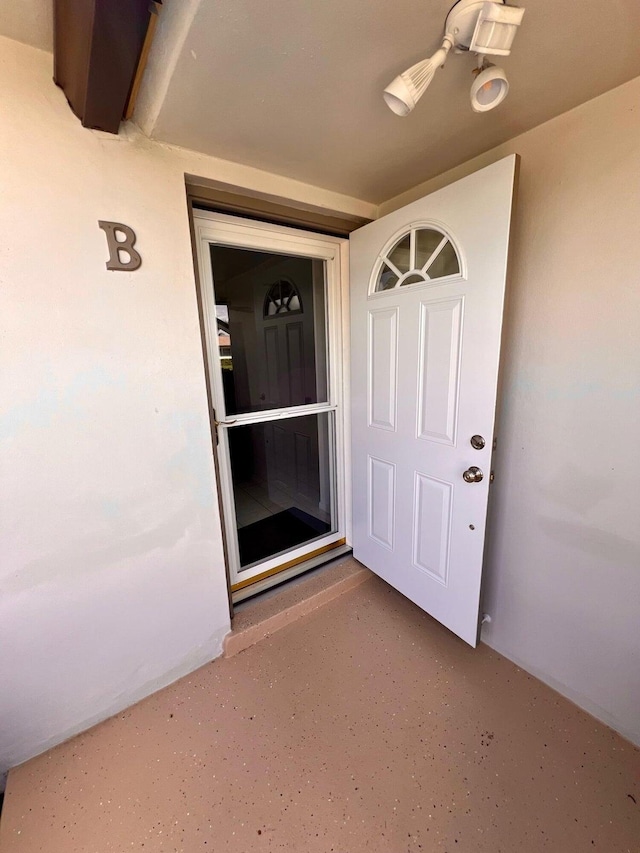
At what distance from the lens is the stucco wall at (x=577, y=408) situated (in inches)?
42.1

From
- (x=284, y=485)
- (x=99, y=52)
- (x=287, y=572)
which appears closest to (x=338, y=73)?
(x=99, y=52)

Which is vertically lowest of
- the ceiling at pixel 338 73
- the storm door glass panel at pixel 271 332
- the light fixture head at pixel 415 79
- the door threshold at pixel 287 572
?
the door threshold at pixel 287 572

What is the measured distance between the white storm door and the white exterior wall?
61 cm

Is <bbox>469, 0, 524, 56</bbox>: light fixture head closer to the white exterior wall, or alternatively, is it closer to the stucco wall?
the stucco wall

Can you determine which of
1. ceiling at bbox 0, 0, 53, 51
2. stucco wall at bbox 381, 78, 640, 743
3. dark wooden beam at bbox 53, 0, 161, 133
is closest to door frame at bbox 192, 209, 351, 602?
dark wooden beam at bbox 53, 0, 161, 133

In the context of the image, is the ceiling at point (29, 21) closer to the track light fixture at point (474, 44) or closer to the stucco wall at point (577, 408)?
the track light fixture at point (474, 44)

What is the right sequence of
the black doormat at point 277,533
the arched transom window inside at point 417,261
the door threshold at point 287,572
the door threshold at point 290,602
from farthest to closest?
the black doormat at point 277,533, the door threshold at point 287,572, the door threshold at point 290,602, the arched transom window inside at point 417,261

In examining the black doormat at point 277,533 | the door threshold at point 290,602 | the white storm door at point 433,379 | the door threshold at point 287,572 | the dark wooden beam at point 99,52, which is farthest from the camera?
the black doormat at point 277,533

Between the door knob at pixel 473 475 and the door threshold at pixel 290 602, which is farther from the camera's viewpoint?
the door threshold at pixel 290 602

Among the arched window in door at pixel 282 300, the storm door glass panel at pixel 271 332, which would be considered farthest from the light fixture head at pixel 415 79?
the arched window in door at pixel 282 300

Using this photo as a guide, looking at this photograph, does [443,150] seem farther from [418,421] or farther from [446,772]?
[446,772]

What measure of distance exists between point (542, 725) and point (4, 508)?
6.82ft

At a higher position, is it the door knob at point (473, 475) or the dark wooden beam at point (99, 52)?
the dark wooden beam at point (99, 52)

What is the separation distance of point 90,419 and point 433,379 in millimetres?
1326
